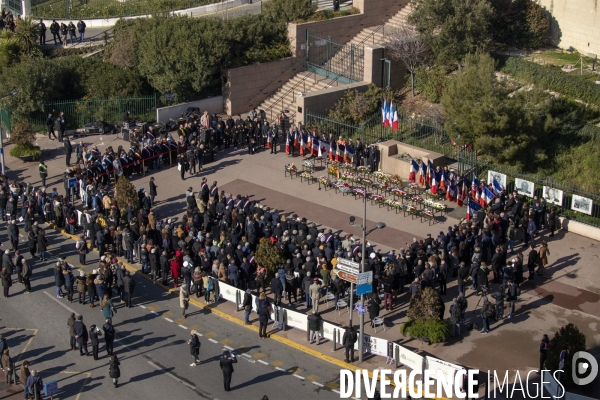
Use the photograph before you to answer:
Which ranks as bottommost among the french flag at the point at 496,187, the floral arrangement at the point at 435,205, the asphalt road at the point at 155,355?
the asphalt road at the point at 155,355

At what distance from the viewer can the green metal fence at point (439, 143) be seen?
3412 centimetres

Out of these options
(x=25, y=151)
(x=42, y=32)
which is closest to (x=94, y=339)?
(x=25, y=151)

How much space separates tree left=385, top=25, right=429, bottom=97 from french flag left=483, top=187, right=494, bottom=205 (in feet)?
36.1

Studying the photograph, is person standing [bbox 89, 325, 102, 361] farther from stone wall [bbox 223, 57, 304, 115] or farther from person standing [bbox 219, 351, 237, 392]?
stone wall [bbox 223, 57, 304, 115]

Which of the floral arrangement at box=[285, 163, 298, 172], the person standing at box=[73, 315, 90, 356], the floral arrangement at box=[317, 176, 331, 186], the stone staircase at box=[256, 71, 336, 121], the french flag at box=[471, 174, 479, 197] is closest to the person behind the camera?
the person standing at box=[73, 315, 90, 356]

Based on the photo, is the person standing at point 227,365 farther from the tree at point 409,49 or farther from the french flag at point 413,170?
the tree at point 409,49

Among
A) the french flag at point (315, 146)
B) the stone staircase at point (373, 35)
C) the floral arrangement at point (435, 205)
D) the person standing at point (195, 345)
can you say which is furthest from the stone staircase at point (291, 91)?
the person standing at point (195, 345)

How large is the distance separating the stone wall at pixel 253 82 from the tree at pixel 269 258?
60.6 feet

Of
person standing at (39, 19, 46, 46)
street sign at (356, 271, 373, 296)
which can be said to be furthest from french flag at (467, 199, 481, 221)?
person standing at (39, 19, 46, 46)

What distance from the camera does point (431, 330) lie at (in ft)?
86.4

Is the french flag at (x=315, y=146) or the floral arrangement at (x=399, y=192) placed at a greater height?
the french flag at (x=315, y=146)

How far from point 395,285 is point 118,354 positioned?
8885mm

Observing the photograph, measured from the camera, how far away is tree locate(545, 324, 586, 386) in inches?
947

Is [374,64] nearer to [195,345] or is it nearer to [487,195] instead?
[487,195]
